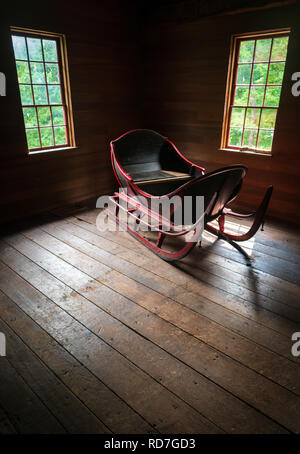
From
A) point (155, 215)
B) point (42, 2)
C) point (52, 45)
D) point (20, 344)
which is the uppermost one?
point (42, 2)

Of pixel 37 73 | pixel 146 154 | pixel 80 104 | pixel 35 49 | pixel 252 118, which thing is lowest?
pixel 146 154

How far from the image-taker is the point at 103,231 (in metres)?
3.80

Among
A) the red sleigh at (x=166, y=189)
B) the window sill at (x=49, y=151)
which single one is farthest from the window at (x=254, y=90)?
the window sill at (x=49, y=151)

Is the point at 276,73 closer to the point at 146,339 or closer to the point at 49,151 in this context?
the point at 49,151

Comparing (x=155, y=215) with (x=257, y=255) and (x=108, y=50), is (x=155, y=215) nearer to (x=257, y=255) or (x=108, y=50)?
(x=257, y=255)

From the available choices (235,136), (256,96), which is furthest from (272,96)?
(235,136)

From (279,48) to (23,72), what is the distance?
309cm

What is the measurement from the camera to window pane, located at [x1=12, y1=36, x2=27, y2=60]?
12.1 ft

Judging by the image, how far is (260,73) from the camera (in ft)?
13.1

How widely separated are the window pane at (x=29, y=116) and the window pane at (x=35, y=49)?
23.4 inches

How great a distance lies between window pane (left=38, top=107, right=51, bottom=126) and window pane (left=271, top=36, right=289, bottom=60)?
2921 millimetres

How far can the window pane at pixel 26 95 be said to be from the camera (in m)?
3.87
